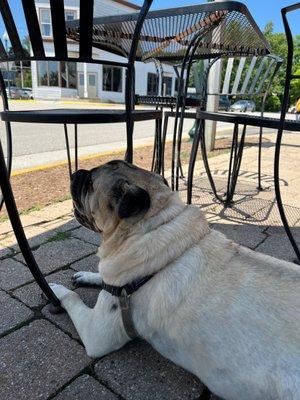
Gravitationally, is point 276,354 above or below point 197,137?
below

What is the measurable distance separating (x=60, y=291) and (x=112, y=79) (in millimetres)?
36849

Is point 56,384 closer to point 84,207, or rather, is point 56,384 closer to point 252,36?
point 84,207

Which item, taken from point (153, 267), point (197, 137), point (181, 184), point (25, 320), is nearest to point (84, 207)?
point (153, 267)

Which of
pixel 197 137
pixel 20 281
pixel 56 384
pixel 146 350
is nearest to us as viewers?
pixel 56 384

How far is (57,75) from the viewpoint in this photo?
35.7 metres

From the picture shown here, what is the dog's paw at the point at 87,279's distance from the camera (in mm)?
2371

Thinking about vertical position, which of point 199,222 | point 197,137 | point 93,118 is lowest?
point 199,222

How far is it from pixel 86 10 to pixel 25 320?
68.6 inches

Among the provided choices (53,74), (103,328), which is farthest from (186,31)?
(53,74)

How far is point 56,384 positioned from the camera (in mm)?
1642

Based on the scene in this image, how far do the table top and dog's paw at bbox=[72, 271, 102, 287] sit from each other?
1.95 m

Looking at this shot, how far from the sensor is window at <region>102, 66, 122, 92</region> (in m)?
36.0

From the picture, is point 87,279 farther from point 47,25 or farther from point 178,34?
point 47,25

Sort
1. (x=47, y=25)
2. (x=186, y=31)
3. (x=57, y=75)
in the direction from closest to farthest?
(x=186, y=31), (x=47, y=25), (x=57, y=75)
